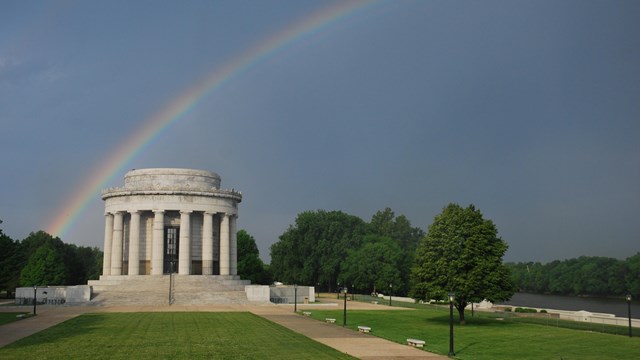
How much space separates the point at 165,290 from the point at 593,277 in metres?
106

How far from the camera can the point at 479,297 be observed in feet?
147

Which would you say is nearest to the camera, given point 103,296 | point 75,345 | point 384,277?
point 75,345

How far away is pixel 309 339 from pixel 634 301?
112481 millimetres

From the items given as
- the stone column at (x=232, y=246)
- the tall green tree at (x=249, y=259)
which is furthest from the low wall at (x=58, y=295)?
the tall green tree at (x=249, y=259)

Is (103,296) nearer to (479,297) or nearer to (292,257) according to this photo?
(479,297)

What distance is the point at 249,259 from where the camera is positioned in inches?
5133

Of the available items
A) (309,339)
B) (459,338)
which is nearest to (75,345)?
(309,339)

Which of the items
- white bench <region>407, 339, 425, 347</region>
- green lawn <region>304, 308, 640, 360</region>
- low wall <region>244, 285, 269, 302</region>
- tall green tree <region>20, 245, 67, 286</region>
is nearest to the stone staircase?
low wall <region>244, 285, 269, 302</region>

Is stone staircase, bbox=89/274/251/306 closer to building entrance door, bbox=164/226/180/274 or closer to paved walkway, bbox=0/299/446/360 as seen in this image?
building entrance door, bbox=164/226/180/274

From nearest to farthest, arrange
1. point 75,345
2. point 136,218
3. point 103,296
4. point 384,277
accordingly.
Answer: point 75,345 → point 103,296 → point 136,218 → point 384,277

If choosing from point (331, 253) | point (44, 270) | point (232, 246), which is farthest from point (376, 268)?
point (44, 270)

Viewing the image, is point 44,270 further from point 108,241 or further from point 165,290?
point 165,290

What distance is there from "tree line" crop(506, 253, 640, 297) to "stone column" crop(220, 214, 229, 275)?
6434 centimetres

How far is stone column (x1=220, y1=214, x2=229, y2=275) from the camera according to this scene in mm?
88562
